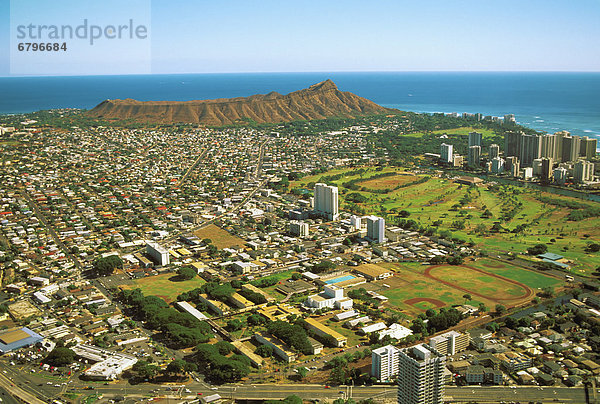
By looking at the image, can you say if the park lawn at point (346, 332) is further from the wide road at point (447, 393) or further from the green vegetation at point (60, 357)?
the green vegetation at point (60, 357)

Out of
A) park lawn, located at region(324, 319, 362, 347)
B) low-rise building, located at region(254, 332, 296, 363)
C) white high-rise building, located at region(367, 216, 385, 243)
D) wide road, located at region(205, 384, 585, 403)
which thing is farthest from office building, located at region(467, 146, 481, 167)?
low-rise building, located at region(254, 332, 296, 363)

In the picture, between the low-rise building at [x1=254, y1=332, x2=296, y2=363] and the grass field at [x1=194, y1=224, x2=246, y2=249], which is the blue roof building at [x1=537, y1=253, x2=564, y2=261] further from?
the grass field at [x1=194, y1=224, x2=246, y2=249]

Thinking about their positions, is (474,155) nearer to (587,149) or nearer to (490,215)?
(587,149)

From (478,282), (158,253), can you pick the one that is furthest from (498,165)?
(158,253)

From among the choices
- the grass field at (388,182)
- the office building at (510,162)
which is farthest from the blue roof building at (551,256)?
the office building at (510,162)

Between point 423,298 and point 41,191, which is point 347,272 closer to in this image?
point 423,298

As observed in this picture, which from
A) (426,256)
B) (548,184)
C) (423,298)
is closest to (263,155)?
(548,184)

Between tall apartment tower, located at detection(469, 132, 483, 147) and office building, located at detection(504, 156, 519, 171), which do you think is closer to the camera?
office building, located at detection(504, 156, 519, 171)
